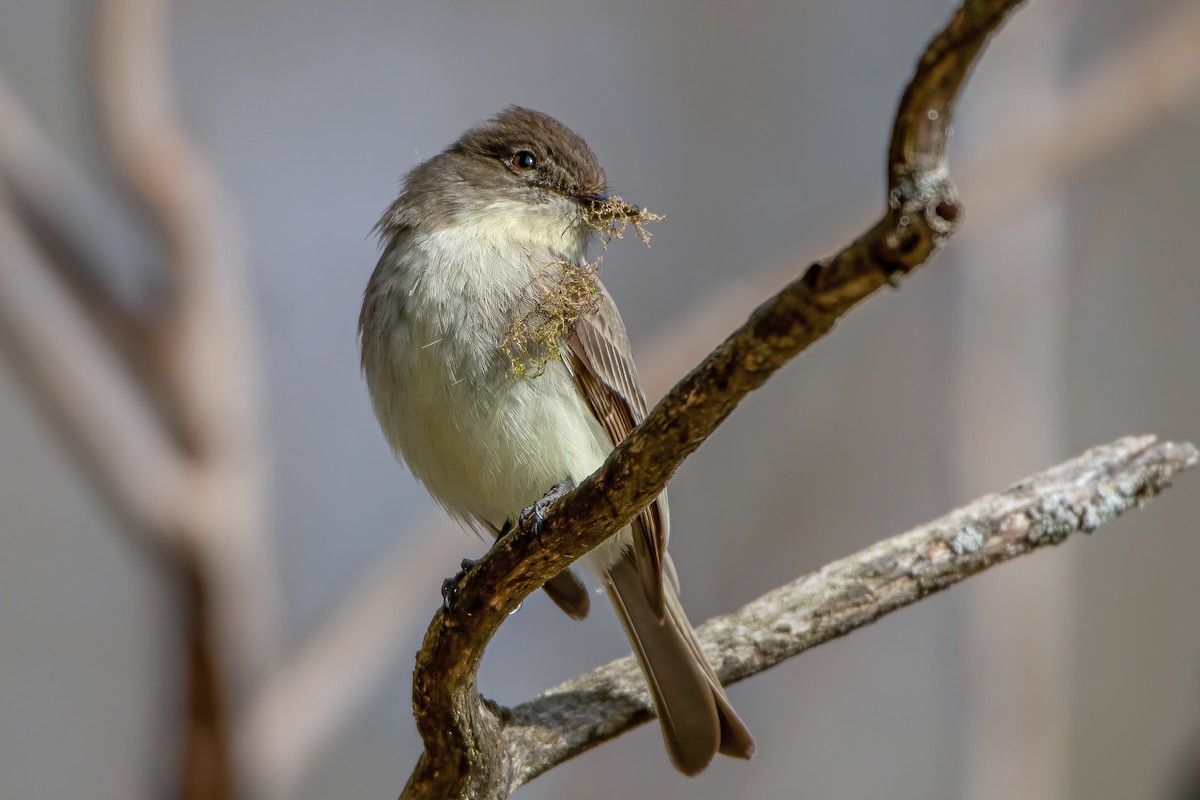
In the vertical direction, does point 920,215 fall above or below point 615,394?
above

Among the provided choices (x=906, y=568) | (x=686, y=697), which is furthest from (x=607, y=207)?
(x=686, y=697)

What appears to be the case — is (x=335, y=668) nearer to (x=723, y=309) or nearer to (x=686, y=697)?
(x=686, y=697)

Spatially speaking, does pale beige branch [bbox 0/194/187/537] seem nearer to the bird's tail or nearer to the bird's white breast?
the bird's white breast

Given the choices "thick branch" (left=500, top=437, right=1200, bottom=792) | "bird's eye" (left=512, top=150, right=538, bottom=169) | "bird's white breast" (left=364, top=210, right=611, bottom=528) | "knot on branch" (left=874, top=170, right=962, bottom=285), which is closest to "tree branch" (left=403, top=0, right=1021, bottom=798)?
"knot on branch" (left=874, top=170, right=962, bottom=285)

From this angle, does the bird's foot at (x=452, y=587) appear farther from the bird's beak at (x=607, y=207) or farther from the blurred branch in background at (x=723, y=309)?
the blurred branch in background at (x=723, y=309)

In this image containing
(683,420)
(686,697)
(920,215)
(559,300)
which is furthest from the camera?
(686,697)
